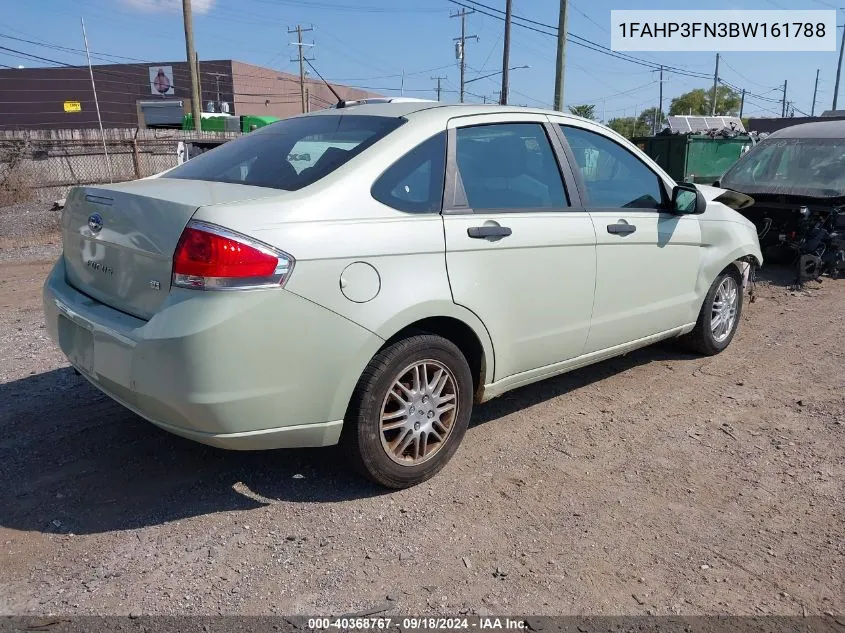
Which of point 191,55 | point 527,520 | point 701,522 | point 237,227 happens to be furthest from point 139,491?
point 191,55

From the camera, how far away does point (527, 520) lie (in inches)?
126

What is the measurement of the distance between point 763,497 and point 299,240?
2.54 m

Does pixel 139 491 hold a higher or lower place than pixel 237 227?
lower

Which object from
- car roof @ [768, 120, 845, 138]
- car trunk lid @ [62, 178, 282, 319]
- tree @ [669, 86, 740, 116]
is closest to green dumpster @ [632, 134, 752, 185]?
car roof @ [768, 120, 845, 138]

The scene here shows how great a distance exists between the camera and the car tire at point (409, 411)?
314 cm

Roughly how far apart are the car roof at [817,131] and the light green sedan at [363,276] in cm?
617

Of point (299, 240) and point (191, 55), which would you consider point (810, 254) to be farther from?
point (191, 55)

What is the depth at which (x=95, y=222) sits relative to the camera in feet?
10.5

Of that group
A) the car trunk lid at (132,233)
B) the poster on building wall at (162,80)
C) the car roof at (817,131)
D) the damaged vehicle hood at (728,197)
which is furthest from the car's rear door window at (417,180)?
the poster on building wall at (162,80)

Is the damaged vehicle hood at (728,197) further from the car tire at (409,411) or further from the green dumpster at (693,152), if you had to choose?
the green dumpster at (693,152)

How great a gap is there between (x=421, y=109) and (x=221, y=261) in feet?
4.82

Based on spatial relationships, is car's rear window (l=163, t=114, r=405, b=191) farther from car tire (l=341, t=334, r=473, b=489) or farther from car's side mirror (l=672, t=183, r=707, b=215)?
car's side mirror (l=672, t=183, r=707, b=215)

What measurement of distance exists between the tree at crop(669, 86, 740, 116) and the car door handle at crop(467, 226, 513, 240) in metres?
78.6

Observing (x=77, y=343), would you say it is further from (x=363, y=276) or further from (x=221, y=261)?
(x=363, y=276)
